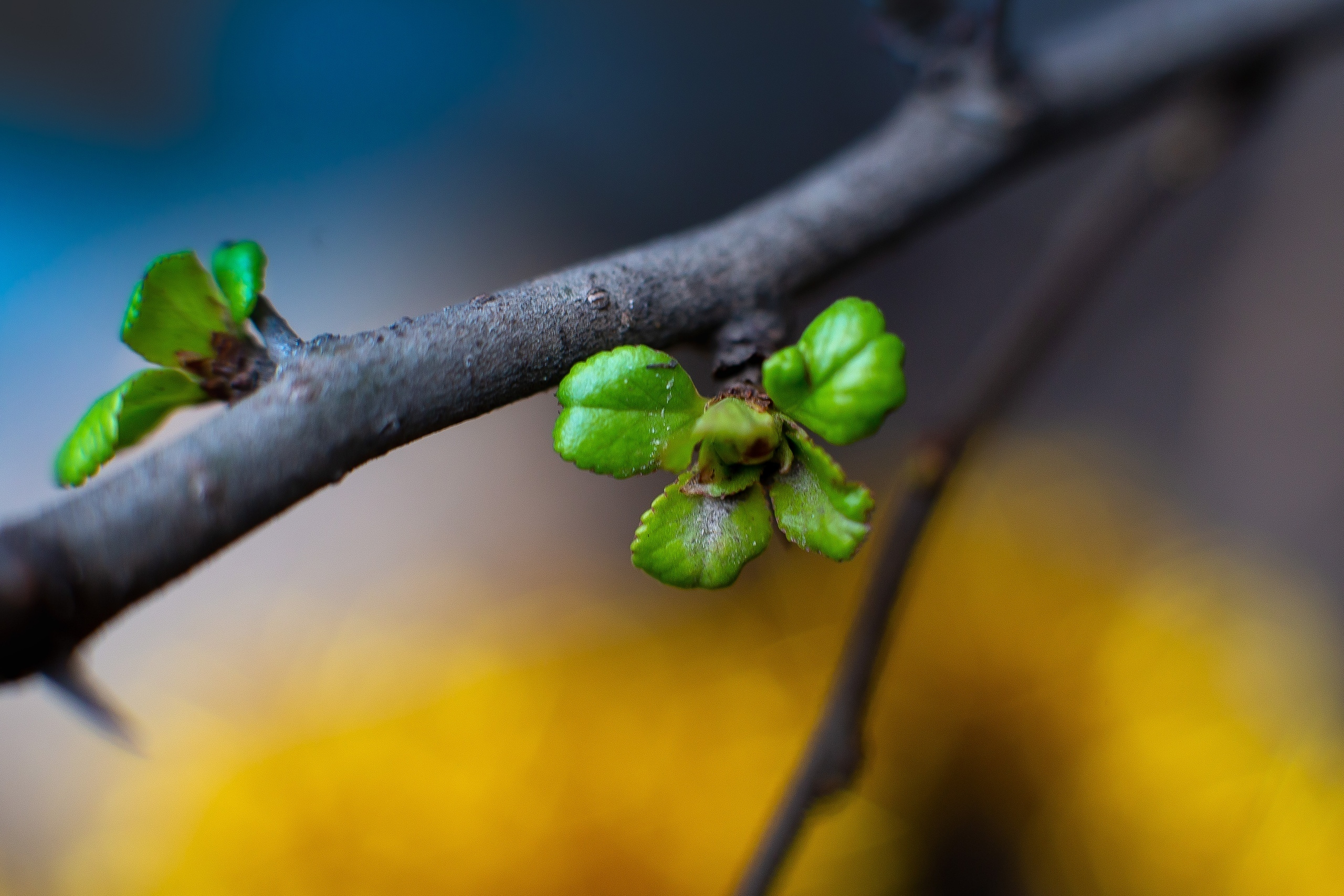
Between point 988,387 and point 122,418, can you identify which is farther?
point 988,387

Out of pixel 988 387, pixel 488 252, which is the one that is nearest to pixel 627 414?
pixel 988 387

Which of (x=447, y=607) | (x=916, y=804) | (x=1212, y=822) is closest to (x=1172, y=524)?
(x=1212, y=822)

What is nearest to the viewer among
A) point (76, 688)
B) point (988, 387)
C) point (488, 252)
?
point (76, 688)

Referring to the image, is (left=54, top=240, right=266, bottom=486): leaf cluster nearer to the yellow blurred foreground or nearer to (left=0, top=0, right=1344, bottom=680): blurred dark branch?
(left=0, top=0, right=1344, bottom=680): blurred dark branch

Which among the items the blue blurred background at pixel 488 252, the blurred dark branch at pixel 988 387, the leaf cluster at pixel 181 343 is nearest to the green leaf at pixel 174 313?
the leaf cluster at pixel 181 343

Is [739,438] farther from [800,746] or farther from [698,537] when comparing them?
[800,746]
